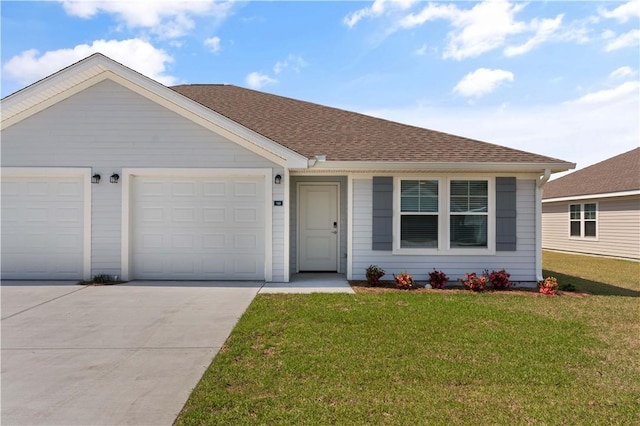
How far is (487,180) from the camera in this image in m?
8.09

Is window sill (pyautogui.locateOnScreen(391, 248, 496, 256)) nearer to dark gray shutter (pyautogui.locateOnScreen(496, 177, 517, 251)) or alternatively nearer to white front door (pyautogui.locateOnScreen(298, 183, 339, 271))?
dark gray shutter (pyautogui.locateOnScreen(496, 177, 517, 251))

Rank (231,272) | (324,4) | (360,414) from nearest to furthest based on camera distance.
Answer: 1. (360,414)
2. (231,272)
3. (324,4)

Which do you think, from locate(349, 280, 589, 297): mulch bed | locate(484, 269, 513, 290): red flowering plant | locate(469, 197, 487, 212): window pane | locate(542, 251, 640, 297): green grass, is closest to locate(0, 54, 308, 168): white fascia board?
locate(349, 280, 589, 297): mulch bed

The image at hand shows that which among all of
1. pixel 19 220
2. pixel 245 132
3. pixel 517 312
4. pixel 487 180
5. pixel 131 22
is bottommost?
pixel 517 312

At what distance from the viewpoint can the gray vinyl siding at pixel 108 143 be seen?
305 inches

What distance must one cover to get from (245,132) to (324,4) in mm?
4015

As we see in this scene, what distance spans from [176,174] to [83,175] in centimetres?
204

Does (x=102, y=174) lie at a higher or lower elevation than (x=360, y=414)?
higher

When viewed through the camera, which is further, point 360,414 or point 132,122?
point 132,122

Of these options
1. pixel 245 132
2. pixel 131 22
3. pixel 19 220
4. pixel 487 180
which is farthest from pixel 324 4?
pixel 19 220

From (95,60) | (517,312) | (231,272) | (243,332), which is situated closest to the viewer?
(243,332)

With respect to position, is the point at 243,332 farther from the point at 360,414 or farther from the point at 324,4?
the point at 324,4

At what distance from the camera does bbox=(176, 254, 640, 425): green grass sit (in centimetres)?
275

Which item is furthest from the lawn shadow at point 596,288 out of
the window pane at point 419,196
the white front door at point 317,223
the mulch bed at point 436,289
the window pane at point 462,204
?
the white front door at point 317,223
